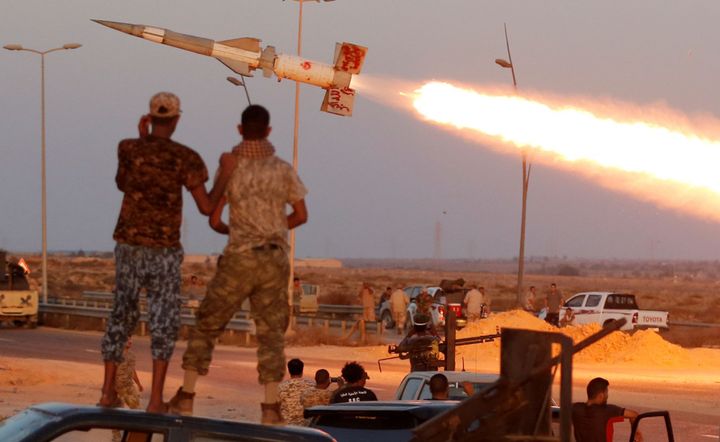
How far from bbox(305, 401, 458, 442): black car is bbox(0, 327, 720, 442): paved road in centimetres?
1090

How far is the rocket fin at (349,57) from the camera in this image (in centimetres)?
2538

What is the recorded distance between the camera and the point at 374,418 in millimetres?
9594

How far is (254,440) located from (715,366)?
3276 centimetres

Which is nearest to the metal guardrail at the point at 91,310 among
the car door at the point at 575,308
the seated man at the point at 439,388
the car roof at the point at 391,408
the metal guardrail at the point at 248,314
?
the metal guardrail at the point at 248,314

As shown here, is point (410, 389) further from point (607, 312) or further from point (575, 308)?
point (575, 308)

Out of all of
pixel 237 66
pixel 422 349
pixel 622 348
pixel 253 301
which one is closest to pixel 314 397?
pixel 422 349

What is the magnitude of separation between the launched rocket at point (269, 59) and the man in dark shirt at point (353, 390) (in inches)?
470

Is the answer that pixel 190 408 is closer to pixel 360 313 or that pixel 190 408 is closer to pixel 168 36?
pixel 168 36

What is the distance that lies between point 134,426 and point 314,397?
6.97 meters

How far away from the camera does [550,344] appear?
6328 mm

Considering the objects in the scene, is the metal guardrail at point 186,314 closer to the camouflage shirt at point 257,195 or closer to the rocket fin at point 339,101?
the rocket fin at point 339,101

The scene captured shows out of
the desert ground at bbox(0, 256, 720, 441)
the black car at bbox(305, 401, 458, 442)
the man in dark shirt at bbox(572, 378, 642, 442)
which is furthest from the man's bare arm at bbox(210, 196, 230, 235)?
the desert ground at bbox(0, 256, 720, 441)

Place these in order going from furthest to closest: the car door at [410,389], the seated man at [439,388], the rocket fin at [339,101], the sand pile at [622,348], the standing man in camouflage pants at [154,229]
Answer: the sand pile at [622,348]
the rocket fin at [339,101]
the car door at [410,389]
the seated man at [439,388]
the standing man in camouflage pants at [154,229]

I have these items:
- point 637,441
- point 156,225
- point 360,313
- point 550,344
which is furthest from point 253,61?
point 360,313
